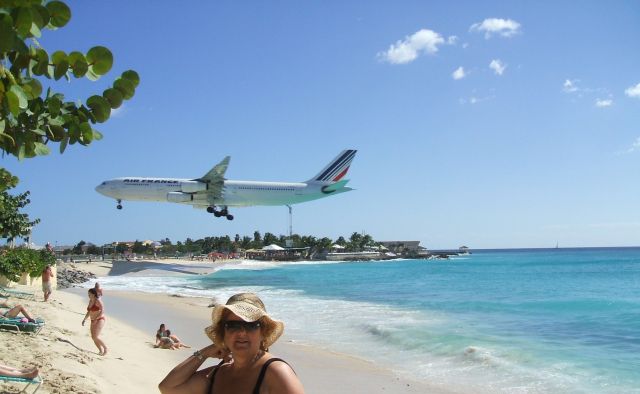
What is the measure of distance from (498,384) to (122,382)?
6.69 m

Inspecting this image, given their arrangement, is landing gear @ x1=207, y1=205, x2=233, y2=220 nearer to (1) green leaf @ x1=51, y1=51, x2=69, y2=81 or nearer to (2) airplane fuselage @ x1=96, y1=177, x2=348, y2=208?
(2) airplane fuselage @ x1=96, y1=177, x2=348, y2=208

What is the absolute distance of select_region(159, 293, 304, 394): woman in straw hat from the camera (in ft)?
7.81

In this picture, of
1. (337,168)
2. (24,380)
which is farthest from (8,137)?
(337,168)

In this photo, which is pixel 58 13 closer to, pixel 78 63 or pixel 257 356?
pixel 78 63

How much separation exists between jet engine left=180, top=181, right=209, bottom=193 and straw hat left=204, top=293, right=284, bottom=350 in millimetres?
36879

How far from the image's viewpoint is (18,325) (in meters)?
9.84

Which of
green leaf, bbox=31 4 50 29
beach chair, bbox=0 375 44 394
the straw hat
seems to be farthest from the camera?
beach chair, bbox=0 375 44 394

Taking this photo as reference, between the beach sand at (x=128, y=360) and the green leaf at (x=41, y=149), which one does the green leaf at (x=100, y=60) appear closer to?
the green leaf at (x=41, y=149)

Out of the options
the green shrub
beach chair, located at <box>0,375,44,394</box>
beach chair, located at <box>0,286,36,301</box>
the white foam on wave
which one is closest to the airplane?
the green shrub

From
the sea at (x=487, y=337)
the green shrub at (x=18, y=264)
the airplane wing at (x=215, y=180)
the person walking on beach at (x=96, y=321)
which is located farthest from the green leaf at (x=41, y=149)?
the airplane wing at (x=215, y=180)

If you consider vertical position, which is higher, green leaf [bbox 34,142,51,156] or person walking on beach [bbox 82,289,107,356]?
green leaf [bbox 34,142,51,156]

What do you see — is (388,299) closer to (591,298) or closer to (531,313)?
(531,313)

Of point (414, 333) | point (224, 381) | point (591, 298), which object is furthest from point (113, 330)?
point (591, 298)

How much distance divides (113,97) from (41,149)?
0.46 m
